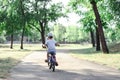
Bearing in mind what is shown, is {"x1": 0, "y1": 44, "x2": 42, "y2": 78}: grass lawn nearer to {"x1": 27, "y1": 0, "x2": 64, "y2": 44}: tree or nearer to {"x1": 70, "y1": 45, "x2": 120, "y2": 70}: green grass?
{"x1": 70, "y1": 45, "x2": 120, "y2": 70}: green grass

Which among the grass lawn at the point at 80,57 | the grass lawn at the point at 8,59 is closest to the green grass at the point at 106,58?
the grass lawn at the point at 80,57

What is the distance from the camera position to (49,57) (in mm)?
18953

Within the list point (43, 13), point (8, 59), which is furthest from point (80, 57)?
point (43, 13)

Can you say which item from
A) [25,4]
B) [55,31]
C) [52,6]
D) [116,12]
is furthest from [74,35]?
[116,12]

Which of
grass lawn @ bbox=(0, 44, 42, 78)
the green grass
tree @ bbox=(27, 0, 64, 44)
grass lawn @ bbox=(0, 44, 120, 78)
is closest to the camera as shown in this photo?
grass lawn @ bbox=(0, 44, 42, 78)

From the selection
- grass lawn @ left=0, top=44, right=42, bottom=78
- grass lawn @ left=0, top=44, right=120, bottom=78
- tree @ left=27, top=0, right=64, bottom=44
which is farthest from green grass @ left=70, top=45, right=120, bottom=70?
tree @ left=27, top=0, right=64, bottom=44

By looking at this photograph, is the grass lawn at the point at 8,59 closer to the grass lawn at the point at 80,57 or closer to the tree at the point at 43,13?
the grass lawn at the point at 80,57

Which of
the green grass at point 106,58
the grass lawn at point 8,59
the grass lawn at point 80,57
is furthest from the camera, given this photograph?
the green grass at point 106,58

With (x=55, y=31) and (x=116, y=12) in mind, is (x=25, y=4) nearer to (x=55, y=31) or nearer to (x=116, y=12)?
(x=116, y=12)

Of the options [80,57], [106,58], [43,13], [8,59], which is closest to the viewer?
[106,58]

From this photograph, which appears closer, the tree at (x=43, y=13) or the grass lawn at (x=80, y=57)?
the grass lawn at (x=80, y=57)

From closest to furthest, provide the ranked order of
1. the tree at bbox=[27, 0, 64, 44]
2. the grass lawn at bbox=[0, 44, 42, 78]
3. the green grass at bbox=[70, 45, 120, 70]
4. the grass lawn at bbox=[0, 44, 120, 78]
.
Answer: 1. the grass lawn at bbox=[0, 44, 42, 78]
2. the grass lawn at bbox=[0, 44, 120, 78]
3. the green grass at bbox=[70, 45, 120, 70]
4. the tree at bbox=[27, 0, 64, 44]

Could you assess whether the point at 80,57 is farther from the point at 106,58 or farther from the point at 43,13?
the point at 43,13

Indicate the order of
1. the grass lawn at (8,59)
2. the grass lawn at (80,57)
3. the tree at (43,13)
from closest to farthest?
the grass lawn at (8,59) → the grass lawn at (80,57) → the tree at (43,13)
